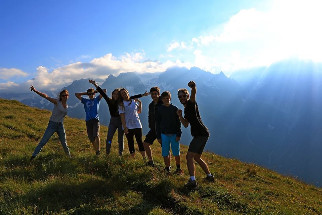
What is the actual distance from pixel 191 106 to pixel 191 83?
0.93 metres

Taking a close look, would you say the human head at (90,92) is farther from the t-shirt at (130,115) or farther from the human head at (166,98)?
the human head at (166,98)

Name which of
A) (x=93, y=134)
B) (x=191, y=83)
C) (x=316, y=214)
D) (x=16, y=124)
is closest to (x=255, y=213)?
(x=316, y=214)

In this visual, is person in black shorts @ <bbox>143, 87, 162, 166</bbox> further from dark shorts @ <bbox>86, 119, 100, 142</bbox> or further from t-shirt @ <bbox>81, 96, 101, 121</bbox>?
t-shirt @ <bbox>81, 96, 101, 121</bbox>

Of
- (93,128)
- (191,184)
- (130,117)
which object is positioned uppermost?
(130,117)

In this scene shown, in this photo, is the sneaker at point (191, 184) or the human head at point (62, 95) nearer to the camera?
the sneaker at point (191, 184)

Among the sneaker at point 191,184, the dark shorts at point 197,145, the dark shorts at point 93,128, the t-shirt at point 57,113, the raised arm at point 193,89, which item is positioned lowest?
the sneaker at point 191,184

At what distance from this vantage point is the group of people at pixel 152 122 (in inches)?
368

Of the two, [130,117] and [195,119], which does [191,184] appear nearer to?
[195,119]

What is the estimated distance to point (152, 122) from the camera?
1161cm

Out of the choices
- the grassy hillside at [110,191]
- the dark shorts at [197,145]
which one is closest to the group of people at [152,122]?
the dark shorts at [197,145]

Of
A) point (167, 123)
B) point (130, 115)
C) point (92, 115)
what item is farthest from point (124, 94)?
point (167, 123)

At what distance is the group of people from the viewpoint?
30.7ft

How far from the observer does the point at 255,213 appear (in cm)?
817

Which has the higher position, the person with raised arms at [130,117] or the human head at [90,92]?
the human head at [90,92]
